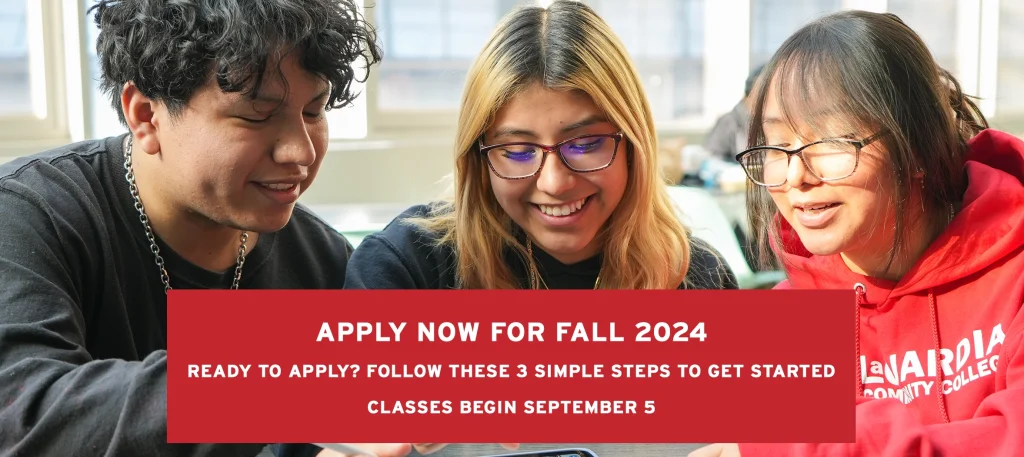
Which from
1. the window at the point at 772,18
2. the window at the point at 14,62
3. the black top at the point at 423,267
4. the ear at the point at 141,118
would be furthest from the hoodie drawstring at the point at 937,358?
the window at the point at 772,18

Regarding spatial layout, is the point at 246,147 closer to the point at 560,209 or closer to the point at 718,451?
the point at 560,209

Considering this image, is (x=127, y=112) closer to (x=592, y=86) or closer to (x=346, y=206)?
(x=592, y=86)

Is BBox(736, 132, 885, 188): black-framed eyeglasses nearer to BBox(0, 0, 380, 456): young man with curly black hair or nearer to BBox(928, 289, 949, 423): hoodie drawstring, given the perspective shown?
BBox(928, 289, 949, 423): hoodie drawstring

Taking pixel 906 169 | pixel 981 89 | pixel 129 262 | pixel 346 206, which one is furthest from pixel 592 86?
pixel 981 89

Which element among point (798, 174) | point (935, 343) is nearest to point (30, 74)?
point (798, 174)

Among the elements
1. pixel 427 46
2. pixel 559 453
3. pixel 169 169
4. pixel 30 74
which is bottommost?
pixel 559 453

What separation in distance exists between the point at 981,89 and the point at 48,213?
5013 millimetres

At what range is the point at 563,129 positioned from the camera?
1346mm

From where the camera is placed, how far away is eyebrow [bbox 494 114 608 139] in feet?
4.42

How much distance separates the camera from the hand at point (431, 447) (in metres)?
1.09

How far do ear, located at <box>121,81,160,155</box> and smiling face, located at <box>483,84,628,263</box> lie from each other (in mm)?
437

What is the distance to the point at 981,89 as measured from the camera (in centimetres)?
516

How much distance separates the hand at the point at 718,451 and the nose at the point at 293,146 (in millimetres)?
598

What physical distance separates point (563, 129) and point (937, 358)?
1.79 ft
